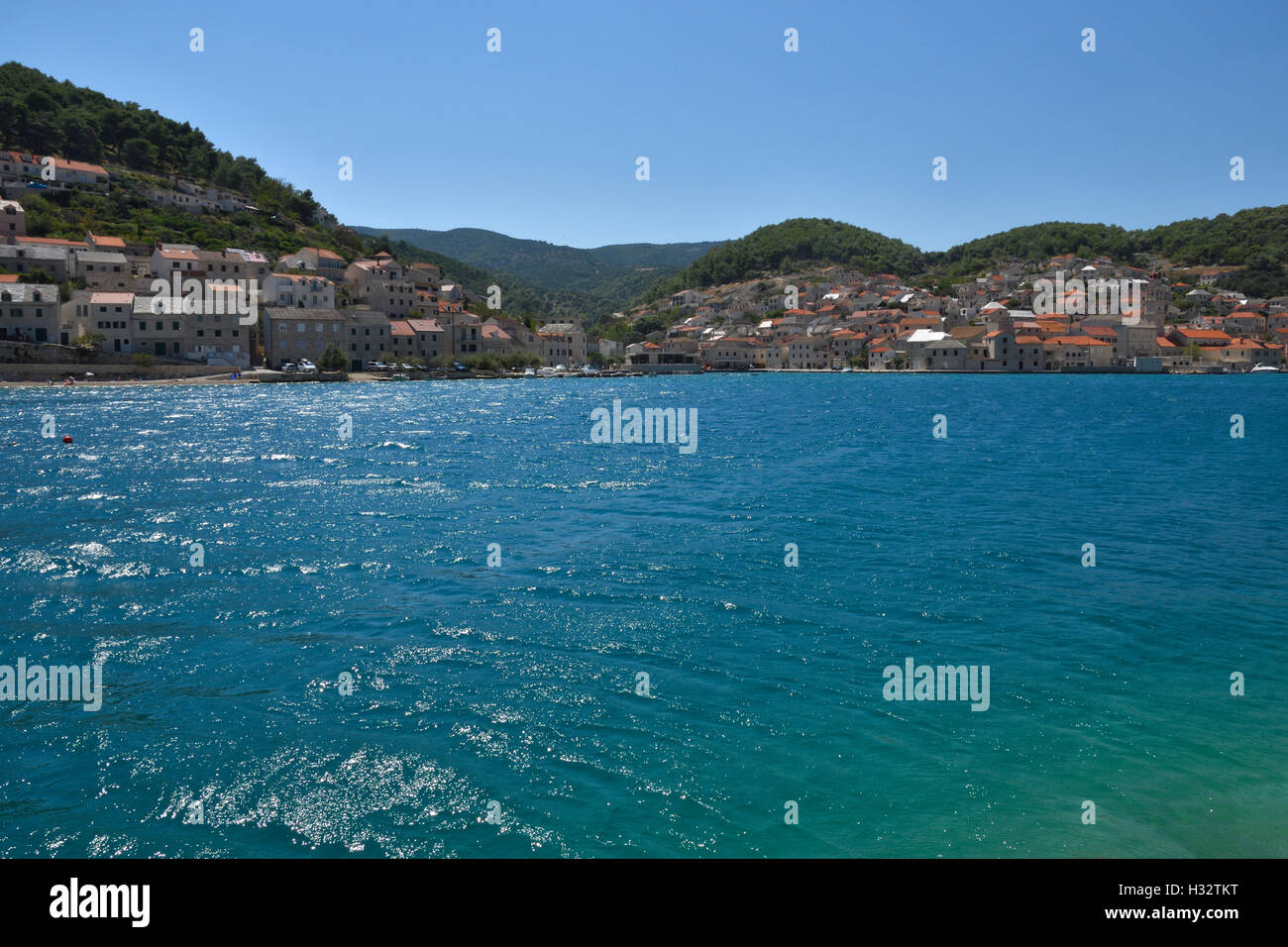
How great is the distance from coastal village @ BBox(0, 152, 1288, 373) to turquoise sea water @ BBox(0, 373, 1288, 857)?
55.2 m

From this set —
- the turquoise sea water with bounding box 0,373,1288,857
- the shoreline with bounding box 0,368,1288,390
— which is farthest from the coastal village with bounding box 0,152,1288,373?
the turquoise sea water with bounding box 0,373,1288,857

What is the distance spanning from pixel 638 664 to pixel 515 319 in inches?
4207

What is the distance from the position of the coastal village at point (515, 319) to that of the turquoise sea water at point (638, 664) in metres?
55.2

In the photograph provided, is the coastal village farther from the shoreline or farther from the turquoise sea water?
the turquoise sea water

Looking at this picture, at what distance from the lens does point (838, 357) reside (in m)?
135

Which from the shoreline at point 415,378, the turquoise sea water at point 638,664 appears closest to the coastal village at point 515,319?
the shoreline at point 415,378

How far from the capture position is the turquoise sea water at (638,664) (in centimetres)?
678

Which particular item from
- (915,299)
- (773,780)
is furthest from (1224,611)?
(915,299)

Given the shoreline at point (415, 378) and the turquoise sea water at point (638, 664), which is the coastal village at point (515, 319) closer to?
the shoreline at point (415, 378)

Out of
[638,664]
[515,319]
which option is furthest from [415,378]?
[638,664]

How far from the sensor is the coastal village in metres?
73.1

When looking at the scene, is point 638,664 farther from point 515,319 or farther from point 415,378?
point 515,319

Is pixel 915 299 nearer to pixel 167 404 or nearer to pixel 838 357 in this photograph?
pixel 838 357
